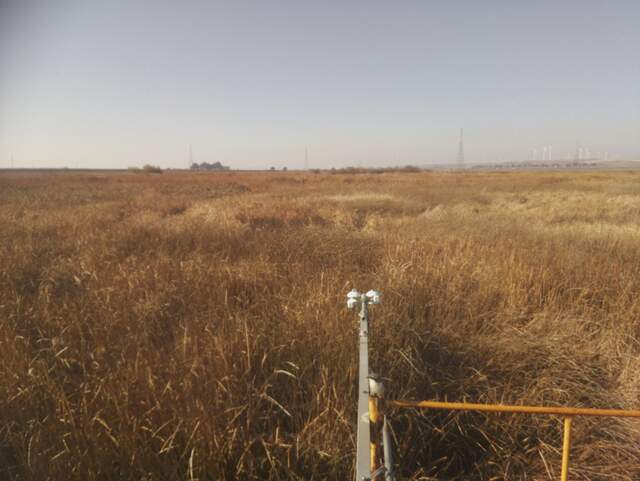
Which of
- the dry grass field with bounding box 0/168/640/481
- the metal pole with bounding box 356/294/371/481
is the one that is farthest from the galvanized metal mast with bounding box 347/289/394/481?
the dry grass field with bounding box 0/168/640/481

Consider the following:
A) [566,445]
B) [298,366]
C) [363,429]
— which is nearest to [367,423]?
[363,429]

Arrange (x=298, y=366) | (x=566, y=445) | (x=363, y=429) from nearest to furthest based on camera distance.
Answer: (x=363, y=429), (x=566, y=445), (x=298, y=366)

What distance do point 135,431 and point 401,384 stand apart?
1522mm

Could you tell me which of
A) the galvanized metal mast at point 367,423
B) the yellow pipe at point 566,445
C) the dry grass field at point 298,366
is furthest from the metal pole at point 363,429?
the yellow pipe at point 566,445

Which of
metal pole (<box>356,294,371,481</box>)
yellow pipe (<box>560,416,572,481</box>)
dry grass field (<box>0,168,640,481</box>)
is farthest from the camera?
dry grass field (<box>0,168,640,481</box>)

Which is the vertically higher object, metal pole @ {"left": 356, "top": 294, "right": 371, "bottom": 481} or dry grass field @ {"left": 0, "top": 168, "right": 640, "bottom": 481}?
metal pole @ {"left": 356, "top": 294, "right": 371, "bottom": 481}

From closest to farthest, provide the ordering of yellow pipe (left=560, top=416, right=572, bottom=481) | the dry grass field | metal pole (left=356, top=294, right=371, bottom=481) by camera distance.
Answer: metal pole (left=356, top=294, right=371, bottom=481)
yellow pipe (left=560, top=416, right=572, bottom=481)
the dry grass field

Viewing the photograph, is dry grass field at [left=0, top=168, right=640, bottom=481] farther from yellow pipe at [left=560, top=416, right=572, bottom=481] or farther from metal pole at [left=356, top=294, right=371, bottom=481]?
metal pole at [left=356, top=294, right=371, bottom=481]

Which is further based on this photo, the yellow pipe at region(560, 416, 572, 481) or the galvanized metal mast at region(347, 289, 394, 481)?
the yellow pipe at region(560, 416, 572, 481)

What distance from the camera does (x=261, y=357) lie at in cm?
208

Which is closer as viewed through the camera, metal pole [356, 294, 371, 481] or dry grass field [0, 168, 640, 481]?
metal pole [356, 294, 371, 481]

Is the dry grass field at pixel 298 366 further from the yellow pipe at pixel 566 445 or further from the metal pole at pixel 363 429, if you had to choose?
the metal pole at pixel 363 429

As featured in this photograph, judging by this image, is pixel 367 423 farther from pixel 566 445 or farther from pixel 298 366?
pixel 298 366

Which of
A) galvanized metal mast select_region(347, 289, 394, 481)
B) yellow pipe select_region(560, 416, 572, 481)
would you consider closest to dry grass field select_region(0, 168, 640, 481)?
yellow pipe select_region(560, 416, 572, 481)
